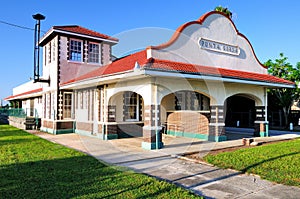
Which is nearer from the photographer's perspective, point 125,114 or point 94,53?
point 125,114

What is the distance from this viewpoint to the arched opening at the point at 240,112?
869 inches

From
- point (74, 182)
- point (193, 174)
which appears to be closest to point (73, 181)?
point (74, 182)

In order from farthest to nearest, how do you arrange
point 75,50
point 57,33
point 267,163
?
point 75,50 < point 57,33 < point 267,163

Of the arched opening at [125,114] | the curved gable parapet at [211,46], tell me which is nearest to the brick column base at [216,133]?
the curved gable parapet at [211,46]

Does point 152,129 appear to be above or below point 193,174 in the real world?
above

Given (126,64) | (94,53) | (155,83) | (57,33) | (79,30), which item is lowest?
(155,83)

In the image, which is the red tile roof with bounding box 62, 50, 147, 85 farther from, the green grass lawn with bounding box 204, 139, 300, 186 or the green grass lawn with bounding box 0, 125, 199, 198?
the green grass lawn with bounding box 204, 139, 300, 186

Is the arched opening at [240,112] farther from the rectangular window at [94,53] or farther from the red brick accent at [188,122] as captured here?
the rectangular window at [94,53]

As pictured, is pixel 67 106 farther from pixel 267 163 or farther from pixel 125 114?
pixel 267 163

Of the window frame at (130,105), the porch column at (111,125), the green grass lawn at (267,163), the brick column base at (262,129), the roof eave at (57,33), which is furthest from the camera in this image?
the roof eave at (57,33)

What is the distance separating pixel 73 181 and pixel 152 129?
4518 millimetres

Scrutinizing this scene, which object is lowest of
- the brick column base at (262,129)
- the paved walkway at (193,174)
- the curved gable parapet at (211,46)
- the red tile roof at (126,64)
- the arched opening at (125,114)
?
the paved walkway at (193,174)

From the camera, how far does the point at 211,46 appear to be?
12.1 metres

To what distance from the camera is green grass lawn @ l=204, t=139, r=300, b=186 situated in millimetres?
5965
